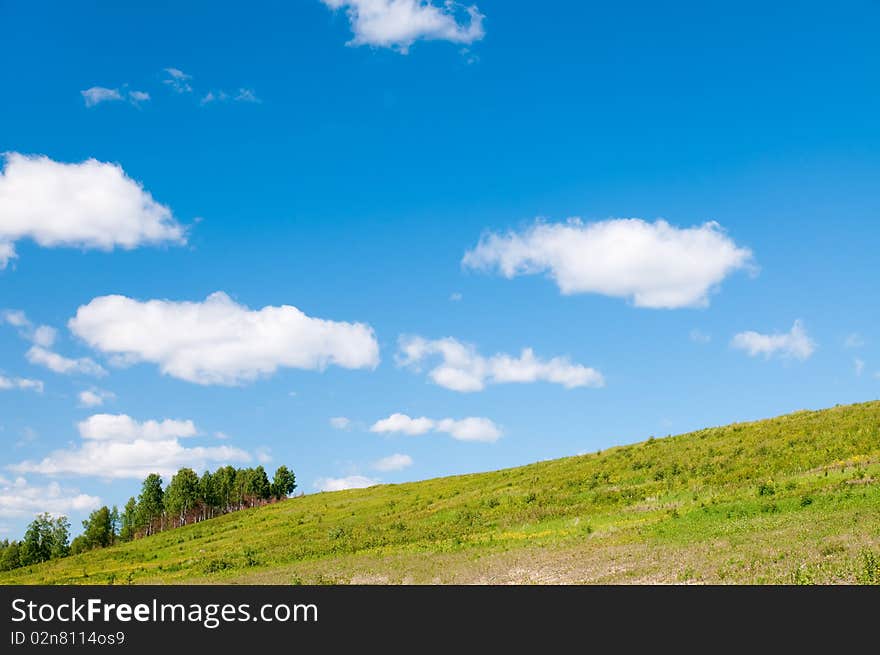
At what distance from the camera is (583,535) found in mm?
40781

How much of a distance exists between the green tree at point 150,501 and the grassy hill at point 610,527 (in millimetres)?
58387

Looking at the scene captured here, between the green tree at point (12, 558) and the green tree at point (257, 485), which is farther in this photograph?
the green tree at point (257, 485)

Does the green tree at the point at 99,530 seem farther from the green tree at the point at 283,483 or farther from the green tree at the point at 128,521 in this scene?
the green tree at the point at 283,483

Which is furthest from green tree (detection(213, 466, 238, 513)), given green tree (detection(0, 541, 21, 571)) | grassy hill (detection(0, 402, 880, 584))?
grassy hill (detection(0, 402, 880, 584))

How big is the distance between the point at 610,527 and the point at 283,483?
129 m

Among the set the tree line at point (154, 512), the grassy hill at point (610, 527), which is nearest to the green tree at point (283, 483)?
the tree line at point (154, 512)

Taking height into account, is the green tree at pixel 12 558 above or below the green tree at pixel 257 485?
below

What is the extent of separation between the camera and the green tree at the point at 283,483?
6255 inches

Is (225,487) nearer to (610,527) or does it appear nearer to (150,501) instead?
(150,501)

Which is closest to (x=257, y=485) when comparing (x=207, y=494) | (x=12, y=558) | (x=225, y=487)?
(x=225, y=487)
